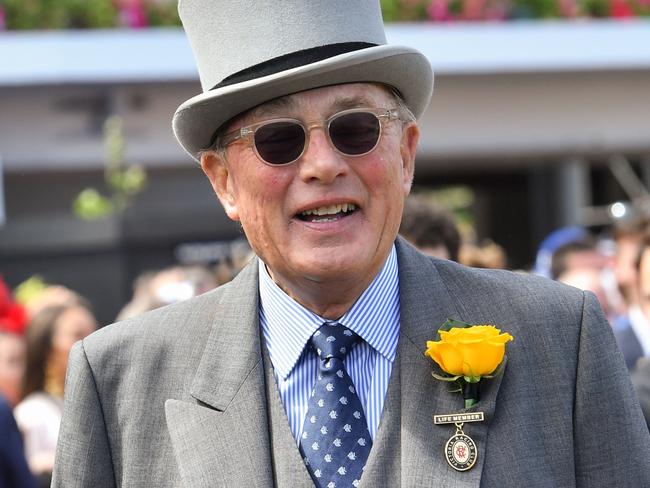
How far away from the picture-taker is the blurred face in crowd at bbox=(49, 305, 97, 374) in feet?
22.1

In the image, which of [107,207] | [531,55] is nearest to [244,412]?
[107,207]

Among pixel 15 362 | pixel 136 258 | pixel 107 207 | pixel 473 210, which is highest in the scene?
pixel 473 210

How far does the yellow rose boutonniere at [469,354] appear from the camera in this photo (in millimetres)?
2695

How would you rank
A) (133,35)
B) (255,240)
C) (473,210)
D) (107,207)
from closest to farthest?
(255,240), (107,207), (133,35), (473,210)

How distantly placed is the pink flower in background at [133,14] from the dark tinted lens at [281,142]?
12.8m

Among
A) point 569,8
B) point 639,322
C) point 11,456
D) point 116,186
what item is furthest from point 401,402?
point 569,8

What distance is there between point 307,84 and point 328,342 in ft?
1.98

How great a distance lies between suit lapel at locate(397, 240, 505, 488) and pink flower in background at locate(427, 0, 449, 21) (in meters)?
13.4

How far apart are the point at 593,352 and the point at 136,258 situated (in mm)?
7692

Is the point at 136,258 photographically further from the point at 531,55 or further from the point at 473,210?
the point at 473,210

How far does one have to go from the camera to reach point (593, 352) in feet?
9.18

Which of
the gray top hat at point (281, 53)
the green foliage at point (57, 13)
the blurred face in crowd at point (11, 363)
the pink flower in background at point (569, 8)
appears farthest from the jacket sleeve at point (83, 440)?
the pink flower in background at point (569, 8)

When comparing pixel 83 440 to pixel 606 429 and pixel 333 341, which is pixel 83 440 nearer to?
pixel 333 341

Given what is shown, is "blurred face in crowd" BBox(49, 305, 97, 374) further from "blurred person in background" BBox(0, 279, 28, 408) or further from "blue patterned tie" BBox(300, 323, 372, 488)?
"blue patterned tie" BBox(300, 323, 372, 488)
